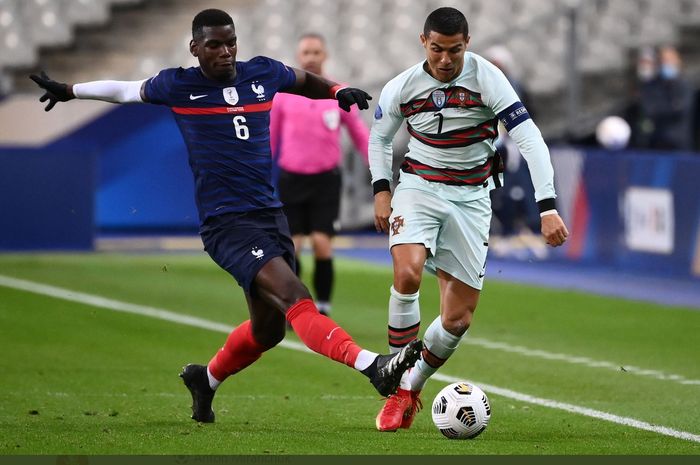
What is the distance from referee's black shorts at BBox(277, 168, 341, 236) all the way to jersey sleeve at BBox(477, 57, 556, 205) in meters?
4.72

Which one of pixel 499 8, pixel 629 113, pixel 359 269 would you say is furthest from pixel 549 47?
pixel 359 269

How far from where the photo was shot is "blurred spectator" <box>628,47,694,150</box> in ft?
64.6

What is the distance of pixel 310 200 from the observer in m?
12.1

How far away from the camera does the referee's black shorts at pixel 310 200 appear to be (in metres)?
12.1

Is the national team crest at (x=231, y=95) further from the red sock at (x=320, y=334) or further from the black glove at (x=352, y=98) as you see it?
the red sock at (x=320, y=334)

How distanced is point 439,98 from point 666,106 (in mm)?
12897

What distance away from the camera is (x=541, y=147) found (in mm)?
7375

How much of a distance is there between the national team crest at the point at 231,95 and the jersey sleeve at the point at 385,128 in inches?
31.2

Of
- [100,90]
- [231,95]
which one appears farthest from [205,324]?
[231,95]

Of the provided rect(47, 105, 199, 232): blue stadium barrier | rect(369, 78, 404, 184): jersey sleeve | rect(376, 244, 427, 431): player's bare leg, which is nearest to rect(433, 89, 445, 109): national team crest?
rect(369, 78, 404, 184): jersey sleeve

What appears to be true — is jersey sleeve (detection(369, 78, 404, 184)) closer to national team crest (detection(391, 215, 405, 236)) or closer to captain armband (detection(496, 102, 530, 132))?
national team crest (detection(391, 215, 405, 236))

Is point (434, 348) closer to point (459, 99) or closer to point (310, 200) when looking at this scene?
point (459, 99)

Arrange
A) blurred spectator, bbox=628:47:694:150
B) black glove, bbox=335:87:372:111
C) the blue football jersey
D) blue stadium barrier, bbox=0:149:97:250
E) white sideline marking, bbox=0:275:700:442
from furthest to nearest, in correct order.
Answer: blurred spectator, bbox=628:47:694:150 → blue stadium barrier, bbox=0:149:97:250 → white sideline marking, bbox=0:275:700:442 → black glove, bbox=335:87:372:111 → the blue football jersey

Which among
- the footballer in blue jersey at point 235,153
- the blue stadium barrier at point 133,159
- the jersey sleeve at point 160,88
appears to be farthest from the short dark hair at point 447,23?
the blue stadium barrier at point 133,159
